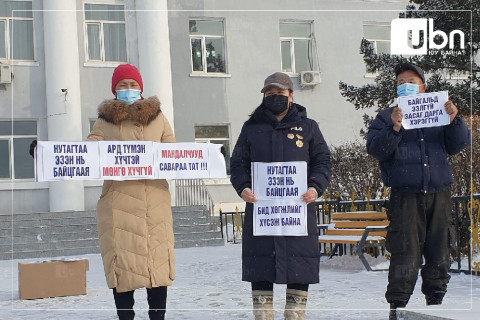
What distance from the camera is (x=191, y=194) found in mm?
22547

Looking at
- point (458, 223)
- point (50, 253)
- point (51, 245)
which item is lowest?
point (50, 253)

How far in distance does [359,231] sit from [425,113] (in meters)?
5.39

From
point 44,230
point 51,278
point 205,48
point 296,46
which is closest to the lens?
point 51,278

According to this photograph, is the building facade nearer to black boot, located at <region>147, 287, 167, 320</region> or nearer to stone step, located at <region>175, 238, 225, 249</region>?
stone step, located at <region>175, 238, 225, 249</region>

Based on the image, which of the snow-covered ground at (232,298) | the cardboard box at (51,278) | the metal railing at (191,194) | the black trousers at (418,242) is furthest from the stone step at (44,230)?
the black trousers at (418,242)

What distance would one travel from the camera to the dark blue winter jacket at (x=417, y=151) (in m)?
5.61

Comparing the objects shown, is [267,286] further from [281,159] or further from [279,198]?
[281,159]

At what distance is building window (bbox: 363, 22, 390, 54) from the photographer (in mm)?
26469

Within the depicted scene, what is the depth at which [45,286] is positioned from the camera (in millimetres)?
9078

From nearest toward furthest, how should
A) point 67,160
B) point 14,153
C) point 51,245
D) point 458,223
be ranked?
point 67,160, point 458,223, point 51,245, point 14,153

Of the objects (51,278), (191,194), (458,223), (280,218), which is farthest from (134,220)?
(191,194)

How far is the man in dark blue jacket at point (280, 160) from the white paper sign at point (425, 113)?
0.67 metres

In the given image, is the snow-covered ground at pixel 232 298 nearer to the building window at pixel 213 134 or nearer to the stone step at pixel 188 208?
the stone step at pixel 188 208

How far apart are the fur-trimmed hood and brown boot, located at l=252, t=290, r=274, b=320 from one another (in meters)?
1.55
